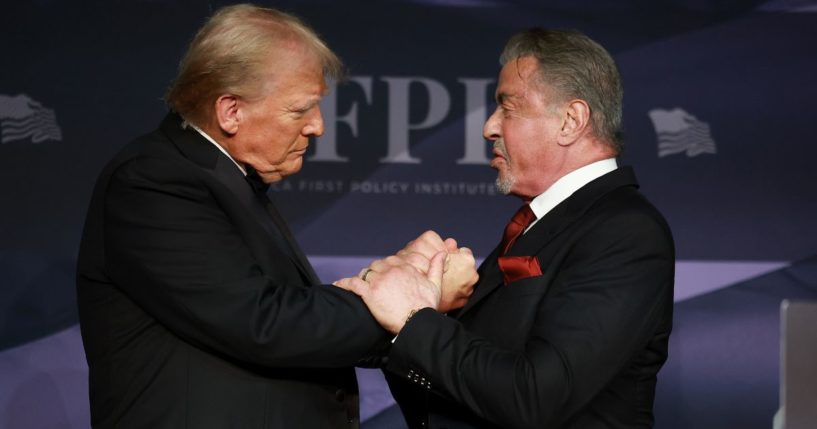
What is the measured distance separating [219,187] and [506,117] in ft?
2.44

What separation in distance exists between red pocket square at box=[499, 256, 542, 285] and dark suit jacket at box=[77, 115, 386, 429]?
0.32 metres

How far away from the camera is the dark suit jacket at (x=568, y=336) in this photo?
7.20 feet

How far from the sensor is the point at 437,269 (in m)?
2.54

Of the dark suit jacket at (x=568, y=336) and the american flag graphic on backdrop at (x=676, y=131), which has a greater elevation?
the american flag graphic on backdrop at (x=676, y=131)

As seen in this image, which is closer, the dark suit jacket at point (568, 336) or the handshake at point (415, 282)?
the dark suit jacket at point (568, 336)

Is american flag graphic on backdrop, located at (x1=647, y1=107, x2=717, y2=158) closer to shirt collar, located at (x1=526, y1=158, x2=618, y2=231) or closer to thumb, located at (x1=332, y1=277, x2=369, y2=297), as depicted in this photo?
shirt collar, located at (x1=526, y1=158, x2=618, y2=231)

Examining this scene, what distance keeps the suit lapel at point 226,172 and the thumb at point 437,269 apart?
26 centimetres

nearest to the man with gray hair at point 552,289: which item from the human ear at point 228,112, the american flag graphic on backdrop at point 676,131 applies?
the human ear at point 228,112

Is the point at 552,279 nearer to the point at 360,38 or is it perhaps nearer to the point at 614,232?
the point at 614,232

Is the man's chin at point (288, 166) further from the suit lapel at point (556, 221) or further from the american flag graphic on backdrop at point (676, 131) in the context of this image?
the american flag graphic on backdrop at point (676, 131)

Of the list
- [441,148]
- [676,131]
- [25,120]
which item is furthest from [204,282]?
[676,131]

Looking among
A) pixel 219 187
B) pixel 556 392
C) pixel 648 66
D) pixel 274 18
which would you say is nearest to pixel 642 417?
pixel 556 392

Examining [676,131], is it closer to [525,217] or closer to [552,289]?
[525,217]

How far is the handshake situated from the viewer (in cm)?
232
